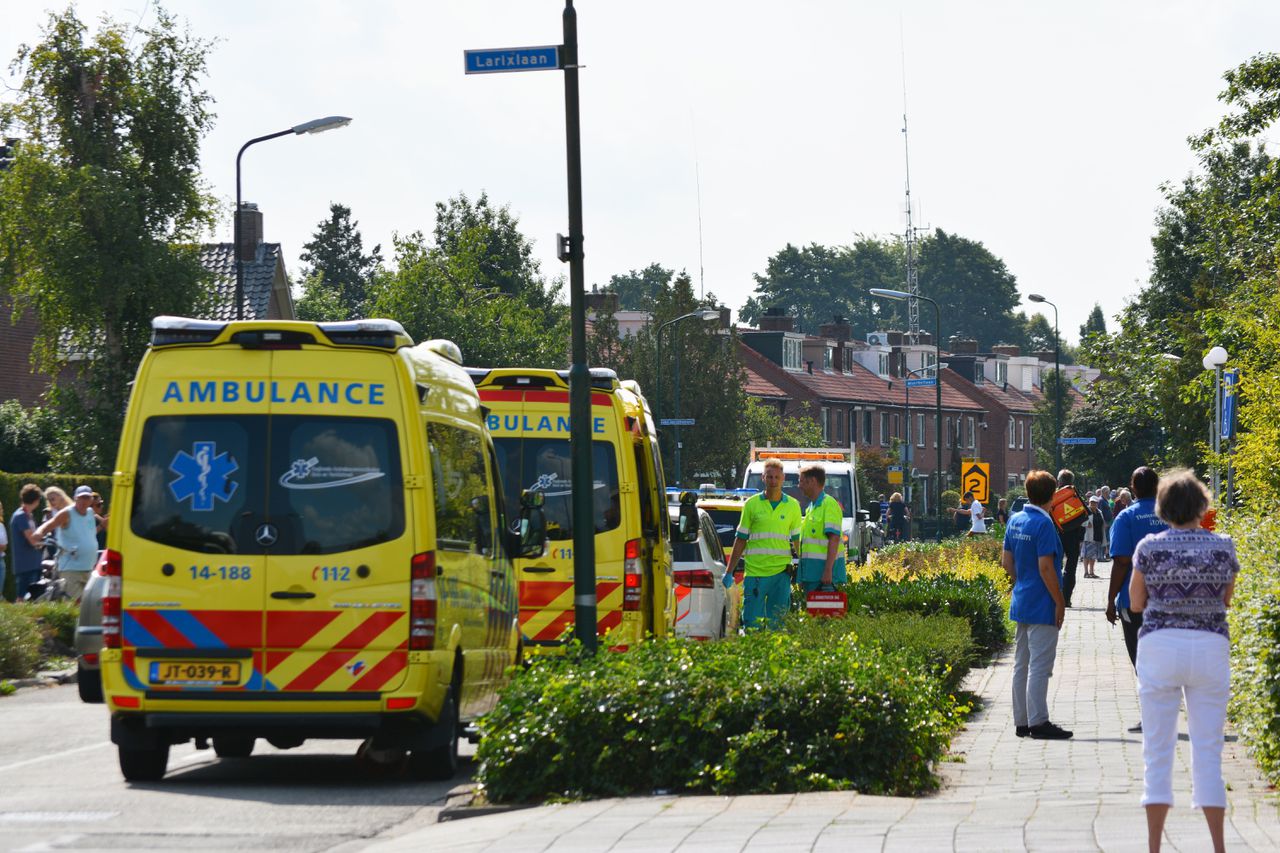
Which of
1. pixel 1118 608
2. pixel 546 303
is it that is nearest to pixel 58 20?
pixel 1118 608

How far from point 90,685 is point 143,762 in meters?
2.00

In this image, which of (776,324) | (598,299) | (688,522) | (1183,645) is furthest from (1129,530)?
(776,324)

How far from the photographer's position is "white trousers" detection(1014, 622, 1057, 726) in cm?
1245

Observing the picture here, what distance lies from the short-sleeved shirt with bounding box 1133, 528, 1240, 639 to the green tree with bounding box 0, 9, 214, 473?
27631mm

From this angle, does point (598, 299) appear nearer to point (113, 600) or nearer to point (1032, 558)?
point (1032, 558)

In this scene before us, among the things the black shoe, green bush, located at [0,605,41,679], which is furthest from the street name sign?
green bush, located at [0,605,41,679]

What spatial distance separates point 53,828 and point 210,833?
2.72 feet

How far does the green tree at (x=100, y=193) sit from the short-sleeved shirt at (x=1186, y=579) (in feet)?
90.7

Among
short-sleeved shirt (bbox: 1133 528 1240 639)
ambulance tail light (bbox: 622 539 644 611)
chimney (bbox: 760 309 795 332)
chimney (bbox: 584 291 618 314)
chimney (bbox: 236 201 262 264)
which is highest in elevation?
chimney (bbox: 236 201 262 264)

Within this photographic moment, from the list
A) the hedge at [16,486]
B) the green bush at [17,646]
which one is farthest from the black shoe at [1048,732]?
the hedge at [16,486]

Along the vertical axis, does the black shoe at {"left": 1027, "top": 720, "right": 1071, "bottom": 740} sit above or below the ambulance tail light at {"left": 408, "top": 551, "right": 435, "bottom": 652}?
below

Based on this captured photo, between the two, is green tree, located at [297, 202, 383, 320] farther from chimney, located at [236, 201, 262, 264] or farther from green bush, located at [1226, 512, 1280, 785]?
green bush, located at [1226, 512, 1280, 785]

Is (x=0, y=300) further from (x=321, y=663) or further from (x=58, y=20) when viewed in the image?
(x=321, y=663)

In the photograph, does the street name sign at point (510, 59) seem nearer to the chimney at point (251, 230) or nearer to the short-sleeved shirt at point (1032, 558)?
the short-sleeved shirt at point (1032, 558)
